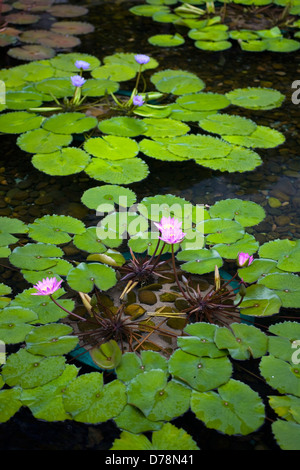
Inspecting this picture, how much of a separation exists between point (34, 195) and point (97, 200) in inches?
12.9

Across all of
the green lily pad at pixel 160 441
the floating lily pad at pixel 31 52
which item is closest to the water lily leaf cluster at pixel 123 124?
the floating lily pad at pixel 31 52

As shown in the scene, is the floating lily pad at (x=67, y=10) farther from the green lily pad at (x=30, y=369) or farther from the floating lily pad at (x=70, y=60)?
the green lily pad at (x=30, y=369)

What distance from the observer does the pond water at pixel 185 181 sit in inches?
46.3

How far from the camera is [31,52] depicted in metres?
2.97

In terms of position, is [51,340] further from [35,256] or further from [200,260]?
[200,260]

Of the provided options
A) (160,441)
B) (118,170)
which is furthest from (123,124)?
(160,441)

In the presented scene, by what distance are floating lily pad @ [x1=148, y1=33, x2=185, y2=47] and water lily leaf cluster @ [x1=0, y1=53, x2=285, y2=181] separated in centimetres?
49

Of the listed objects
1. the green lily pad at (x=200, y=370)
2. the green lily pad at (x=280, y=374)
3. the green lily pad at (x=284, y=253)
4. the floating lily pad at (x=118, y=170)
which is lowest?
the green lily pad at (x=280, y=374)

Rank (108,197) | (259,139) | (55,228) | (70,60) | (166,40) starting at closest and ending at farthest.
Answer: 1. (55,228)
2. (108,197)
3. (259,139)
4. (70,60)
5. (166,40)

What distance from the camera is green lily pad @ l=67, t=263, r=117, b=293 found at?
1454 millimetres

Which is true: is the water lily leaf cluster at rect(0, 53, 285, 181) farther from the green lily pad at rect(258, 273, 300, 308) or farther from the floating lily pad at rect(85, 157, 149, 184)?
the green lily pad at rect(258, 273, 300, 308)

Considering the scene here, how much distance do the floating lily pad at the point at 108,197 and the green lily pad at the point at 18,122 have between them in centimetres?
59

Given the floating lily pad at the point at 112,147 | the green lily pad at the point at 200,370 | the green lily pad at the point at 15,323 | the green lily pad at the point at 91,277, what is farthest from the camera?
the floating lily pad at the point at 112,147

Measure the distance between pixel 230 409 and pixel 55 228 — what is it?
2.91 ft
